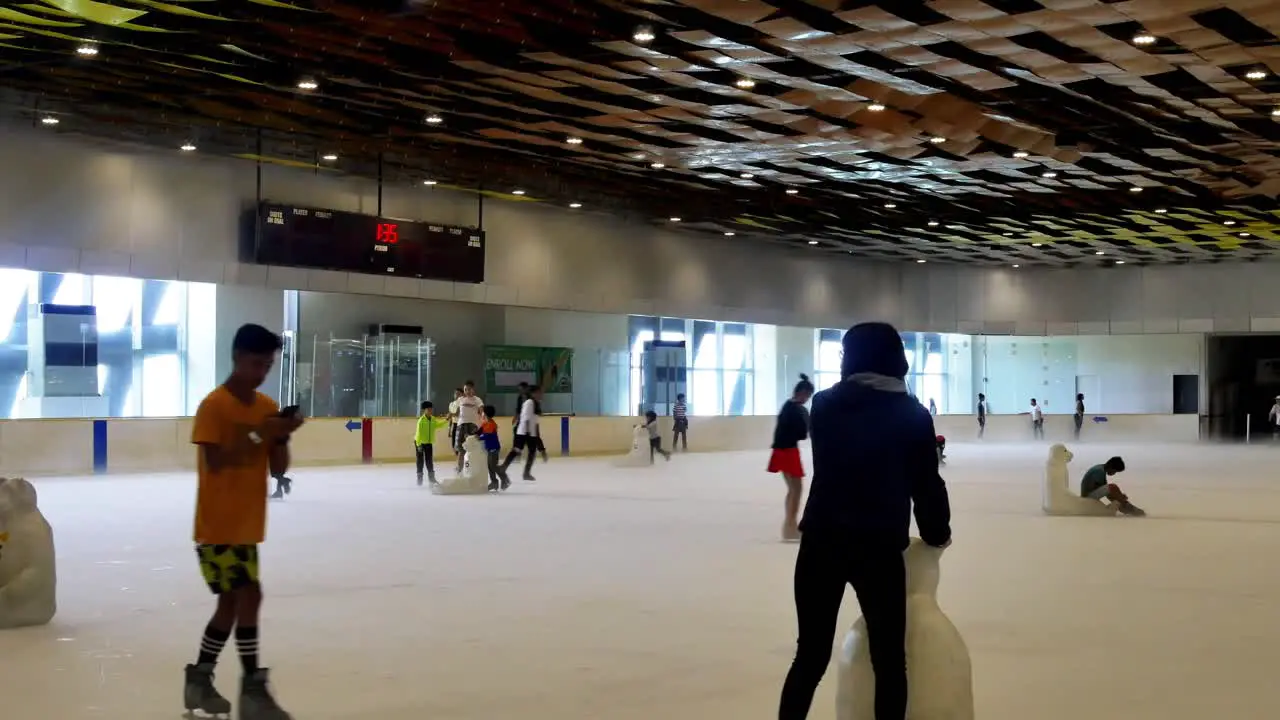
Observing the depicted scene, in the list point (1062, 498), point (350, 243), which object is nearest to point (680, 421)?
point (350, 243)

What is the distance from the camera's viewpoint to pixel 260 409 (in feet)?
17.8

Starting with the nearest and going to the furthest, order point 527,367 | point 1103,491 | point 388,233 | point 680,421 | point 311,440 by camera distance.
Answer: point 1103,491 → point 388,233 → point 311,440 → point 527,367 → point 680,421

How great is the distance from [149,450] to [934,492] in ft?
70.5

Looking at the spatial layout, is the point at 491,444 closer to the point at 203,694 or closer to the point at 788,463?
the point at 788,463

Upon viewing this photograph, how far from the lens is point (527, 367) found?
31.2 metres

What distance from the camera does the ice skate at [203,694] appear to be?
527 cm

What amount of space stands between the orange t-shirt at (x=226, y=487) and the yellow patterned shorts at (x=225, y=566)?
0.11 ft

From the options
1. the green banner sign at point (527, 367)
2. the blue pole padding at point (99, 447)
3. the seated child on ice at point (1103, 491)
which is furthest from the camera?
the green banner sign at point (527, 367)

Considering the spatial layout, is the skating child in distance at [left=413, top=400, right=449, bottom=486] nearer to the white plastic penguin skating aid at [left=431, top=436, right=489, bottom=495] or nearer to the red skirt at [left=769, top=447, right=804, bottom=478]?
the white plastic penguin skating aid at [left=431, top=436, right=489, bottom=495]

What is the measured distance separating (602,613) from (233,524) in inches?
132

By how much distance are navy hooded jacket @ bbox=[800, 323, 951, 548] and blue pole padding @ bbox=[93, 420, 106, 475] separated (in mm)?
20864

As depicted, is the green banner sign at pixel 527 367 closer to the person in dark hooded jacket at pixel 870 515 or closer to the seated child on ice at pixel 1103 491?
the seated child on ice at pixel 1103 491

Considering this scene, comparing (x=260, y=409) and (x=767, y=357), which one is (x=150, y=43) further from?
(x=767, y=357)

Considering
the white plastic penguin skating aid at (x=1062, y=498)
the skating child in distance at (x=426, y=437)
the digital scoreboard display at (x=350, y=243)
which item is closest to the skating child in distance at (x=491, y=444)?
the skating child in distance at (x=426, y=437)
